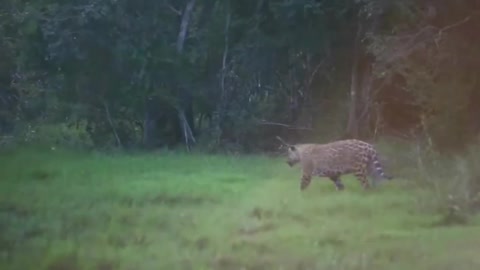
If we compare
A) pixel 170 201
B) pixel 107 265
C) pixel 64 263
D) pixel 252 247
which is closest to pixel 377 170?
pixel 252 247

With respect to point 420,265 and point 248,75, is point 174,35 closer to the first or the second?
point 248,75

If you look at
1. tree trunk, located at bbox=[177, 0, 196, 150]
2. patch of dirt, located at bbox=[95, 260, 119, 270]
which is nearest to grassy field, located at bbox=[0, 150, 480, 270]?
patch of dirt, located at bbox=[95, 260, 119, 270]

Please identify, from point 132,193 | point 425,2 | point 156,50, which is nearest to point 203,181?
point 132,193

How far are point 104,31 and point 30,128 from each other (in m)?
0.55

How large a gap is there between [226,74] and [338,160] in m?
0.65

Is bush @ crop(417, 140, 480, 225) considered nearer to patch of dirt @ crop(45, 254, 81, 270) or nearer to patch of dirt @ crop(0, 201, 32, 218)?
patch of dirt @ crop(45, 254, 81, 270)

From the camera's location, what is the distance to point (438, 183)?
16.3 ft

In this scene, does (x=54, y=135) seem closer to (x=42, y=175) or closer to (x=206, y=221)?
(x=42, y=175)

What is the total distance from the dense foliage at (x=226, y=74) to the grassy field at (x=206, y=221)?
0.22m

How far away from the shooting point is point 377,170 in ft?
16.6

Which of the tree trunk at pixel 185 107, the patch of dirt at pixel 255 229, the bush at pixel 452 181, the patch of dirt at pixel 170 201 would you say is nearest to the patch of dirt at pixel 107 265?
the patch of dirt at pixel 170 201

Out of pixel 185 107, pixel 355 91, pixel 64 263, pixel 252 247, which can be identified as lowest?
pixel 64 263

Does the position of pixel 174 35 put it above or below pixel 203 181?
above

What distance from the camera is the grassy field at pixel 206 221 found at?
473 cm
